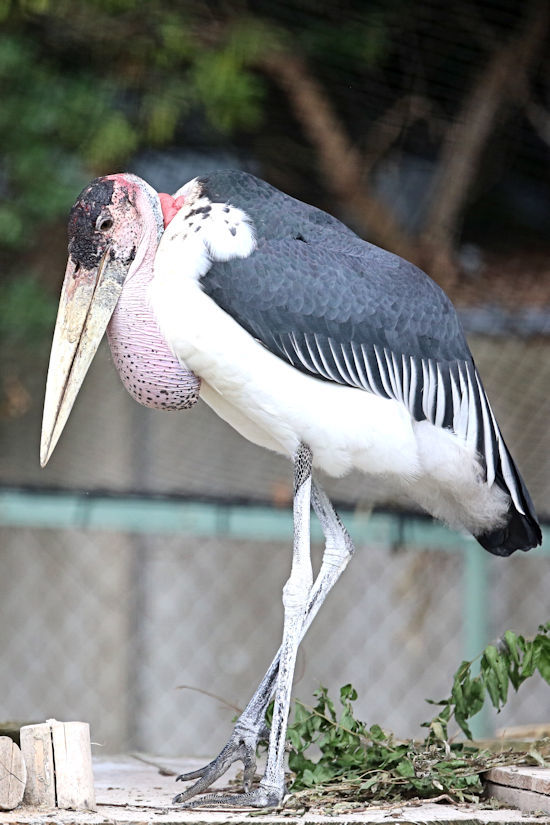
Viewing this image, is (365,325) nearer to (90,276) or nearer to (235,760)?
(90,276)

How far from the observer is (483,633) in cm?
302

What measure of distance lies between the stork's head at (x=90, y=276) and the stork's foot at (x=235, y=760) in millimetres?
533

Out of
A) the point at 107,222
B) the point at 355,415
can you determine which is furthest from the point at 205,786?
the point at 107,222

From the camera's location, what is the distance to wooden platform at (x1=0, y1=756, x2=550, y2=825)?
1603 mm

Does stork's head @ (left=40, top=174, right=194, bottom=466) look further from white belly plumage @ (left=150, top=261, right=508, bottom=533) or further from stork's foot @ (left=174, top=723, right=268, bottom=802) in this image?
stork's foot @ (left=174, top=723, right=268, bottom=802)

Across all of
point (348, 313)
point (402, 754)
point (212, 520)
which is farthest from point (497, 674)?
point (212, 520)

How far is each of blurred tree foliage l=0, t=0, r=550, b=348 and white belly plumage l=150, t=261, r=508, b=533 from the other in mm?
1963

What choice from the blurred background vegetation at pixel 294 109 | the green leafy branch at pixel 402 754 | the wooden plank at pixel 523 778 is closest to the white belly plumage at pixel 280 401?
the green leafy branch at pixel 402 754

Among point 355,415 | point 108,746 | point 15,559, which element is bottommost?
point 108,746

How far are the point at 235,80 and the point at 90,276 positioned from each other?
195 centimetres

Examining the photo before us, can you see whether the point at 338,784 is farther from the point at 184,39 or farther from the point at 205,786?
the point at 184,39

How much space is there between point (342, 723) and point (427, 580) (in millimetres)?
1998

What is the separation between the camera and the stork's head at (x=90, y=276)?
188 cm

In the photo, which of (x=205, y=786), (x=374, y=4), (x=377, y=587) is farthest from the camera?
(x=377, y=587)
